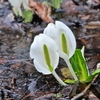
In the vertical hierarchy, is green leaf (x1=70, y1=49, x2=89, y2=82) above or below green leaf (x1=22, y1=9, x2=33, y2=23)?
above

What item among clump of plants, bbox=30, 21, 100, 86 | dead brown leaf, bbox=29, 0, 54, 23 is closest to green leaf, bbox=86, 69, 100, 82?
clump of plants, bbox=30, 21, 100, 86

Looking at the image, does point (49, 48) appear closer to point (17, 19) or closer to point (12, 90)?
point (12, 90)

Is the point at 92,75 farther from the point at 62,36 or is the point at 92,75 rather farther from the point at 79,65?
the point at 62,36

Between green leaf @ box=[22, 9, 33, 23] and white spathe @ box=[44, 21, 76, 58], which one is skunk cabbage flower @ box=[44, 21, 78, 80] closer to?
white spathe @ box=[44, 21, 76, 58]

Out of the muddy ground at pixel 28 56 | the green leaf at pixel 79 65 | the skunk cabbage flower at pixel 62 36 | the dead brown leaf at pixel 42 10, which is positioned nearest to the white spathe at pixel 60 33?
the skunk cabbage flower at pixel 62 36

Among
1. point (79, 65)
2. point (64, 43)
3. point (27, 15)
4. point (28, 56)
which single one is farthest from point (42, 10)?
point (64, 43)

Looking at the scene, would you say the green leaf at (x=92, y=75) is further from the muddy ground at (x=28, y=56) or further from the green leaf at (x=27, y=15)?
the green leaf at (x=27, y=15)

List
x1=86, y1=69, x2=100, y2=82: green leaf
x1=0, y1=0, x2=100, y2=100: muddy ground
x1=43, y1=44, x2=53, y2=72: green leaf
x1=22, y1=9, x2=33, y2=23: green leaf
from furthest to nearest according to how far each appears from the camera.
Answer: x1=22, y1=9, x2=33, y2=23: green leaf → x1=0, y1=0, x2=100, y2=100: muddy ground → x1=86, y1=69, x2=100, y2=82: green leaf → x1=43, y1=44, x2=53, y2=72: green leaf

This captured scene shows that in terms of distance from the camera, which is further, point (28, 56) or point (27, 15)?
point (27, 15)

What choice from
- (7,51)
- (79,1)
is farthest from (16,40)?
(79,1)
